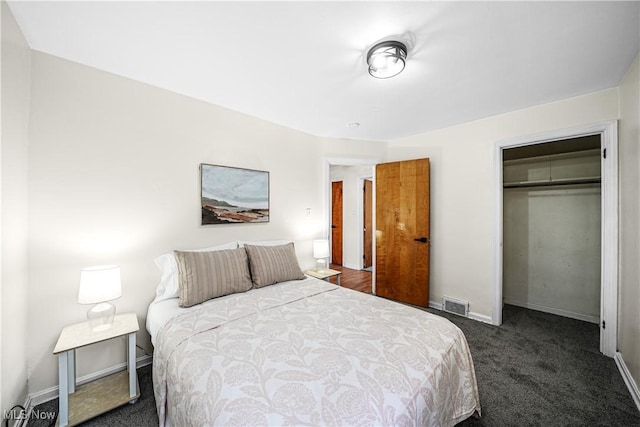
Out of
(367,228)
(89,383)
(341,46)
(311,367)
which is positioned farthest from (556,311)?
(89,383)

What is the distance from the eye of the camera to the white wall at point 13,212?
Answer: 1359 millimetres

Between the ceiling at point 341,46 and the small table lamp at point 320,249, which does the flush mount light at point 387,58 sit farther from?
the small table lamp at point 320,249

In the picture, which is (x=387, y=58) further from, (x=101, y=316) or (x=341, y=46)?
(x=101, y=316)

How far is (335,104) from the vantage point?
8.45 feet

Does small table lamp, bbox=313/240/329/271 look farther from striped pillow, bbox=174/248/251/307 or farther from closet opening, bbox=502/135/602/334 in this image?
closet opening, bbox=502/135/602/334

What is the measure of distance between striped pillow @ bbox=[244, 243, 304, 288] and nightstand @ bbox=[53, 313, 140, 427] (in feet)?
3.07

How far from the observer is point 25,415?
1551mm

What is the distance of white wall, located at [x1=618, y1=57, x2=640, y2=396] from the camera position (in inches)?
71.1

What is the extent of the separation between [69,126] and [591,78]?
13.6 ft

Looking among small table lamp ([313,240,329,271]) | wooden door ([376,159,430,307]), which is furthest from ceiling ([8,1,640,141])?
small table lamp ([313,240,329,271])

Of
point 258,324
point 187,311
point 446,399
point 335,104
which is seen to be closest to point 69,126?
point 187,311

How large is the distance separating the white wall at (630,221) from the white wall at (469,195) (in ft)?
1.46

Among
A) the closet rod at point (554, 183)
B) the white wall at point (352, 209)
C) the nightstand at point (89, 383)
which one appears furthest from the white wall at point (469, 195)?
the nightstand at point (89, 383)

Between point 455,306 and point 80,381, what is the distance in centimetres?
376
